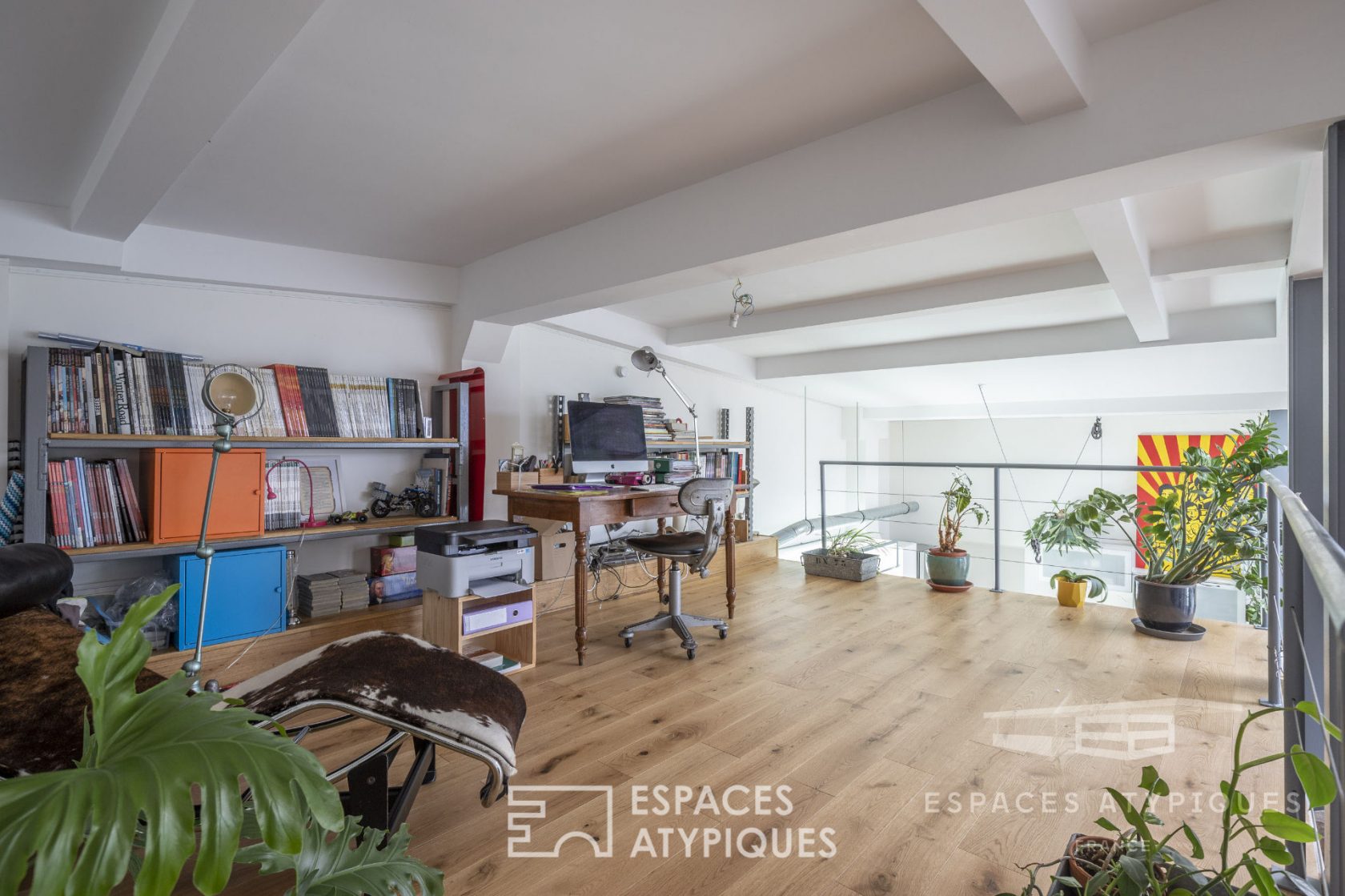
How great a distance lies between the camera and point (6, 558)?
177cm

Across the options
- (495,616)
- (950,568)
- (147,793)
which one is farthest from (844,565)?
(147,793)

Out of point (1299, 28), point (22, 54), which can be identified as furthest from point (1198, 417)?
point (22, 54)

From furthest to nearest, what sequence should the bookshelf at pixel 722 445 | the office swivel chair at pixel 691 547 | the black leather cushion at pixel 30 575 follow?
the bookshelf at pixel 722 445 → the office swivel chair at pixel 691 547 → the black leather cushion at pixel 30 575

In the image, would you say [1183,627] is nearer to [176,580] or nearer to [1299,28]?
[1299,28]

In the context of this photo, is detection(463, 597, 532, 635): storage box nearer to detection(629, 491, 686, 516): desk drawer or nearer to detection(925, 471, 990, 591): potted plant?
detection(629, 491, 686, 516): desk drawer

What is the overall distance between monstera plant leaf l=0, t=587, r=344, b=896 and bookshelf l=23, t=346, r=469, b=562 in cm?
241

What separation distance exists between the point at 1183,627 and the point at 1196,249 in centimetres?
195

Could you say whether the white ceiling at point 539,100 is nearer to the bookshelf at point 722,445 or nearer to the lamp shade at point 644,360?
the lamp shade at point 644,360

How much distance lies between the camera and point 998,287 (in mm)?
3713

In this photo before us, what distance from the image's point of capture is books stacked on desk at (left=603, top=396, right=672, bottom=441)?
15.7 ft

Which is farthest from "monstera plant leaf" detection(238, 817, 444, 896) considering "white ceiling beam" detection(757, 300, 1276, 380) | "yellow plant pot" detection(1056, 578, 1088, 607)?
"white ceiling beam" detection(757, 300, 1276, 380)

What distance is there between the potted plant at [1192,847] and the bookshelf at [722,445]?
366cm

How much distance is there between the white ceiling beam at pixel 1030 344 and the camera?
4.10 meters

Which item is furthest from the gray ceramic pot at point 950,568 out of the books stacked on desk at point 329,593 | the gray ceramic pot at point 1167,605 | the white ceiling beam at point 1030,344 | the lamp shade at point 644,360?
the books stacked on desk at point 329,593
